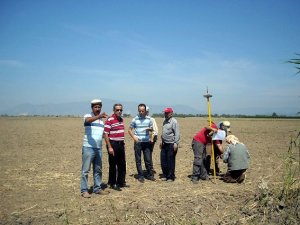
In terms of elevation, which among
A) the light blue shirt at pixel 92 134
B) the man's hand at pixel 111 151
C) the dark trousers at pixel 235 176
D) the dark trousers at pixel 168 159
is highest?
the light blue shirt at pixel 92 134

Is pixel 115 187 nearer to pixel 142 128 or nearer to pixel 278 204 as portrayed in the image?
pixel 142 128

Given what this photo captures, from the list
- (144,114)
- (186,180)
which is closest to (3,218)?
(144,114)

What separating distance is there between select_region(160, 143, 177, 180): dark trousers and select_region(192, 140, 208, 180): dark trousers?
2.00 ft

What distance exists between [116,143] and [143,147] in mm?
1329

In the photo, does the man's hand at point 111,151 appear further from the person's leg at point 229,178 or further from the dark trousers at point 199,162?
the person's leg at point 229,178

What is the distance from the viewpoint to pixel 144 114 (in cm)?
904

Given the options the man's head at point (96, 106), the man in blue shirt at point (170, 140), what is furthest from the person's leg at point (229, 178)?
the man's head at point (96, 106)

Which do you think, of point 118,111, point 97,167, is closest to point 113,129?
point 118,111

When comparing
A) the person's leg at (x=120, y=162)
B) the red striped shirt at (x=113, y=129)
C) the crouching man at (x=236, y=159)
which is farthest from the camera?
the crouching man at (x=236, y=159)

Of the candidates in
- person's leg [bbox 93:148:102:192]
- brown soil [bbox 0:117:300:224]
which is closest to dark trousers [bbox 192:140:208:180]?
brown soil [bbox 0:117:300:224]

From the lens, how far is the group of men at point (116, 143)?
7.20m

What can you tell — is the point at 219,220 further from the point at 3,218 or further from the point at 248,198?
the point at 3,218

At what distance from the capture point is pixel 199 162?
29.2 ft

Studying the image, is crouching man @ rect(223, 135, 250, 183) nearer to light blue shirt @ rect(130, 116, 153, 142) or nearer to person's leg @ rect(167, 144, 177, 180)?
person's leg @ rect(167, 144, 177, 180)
